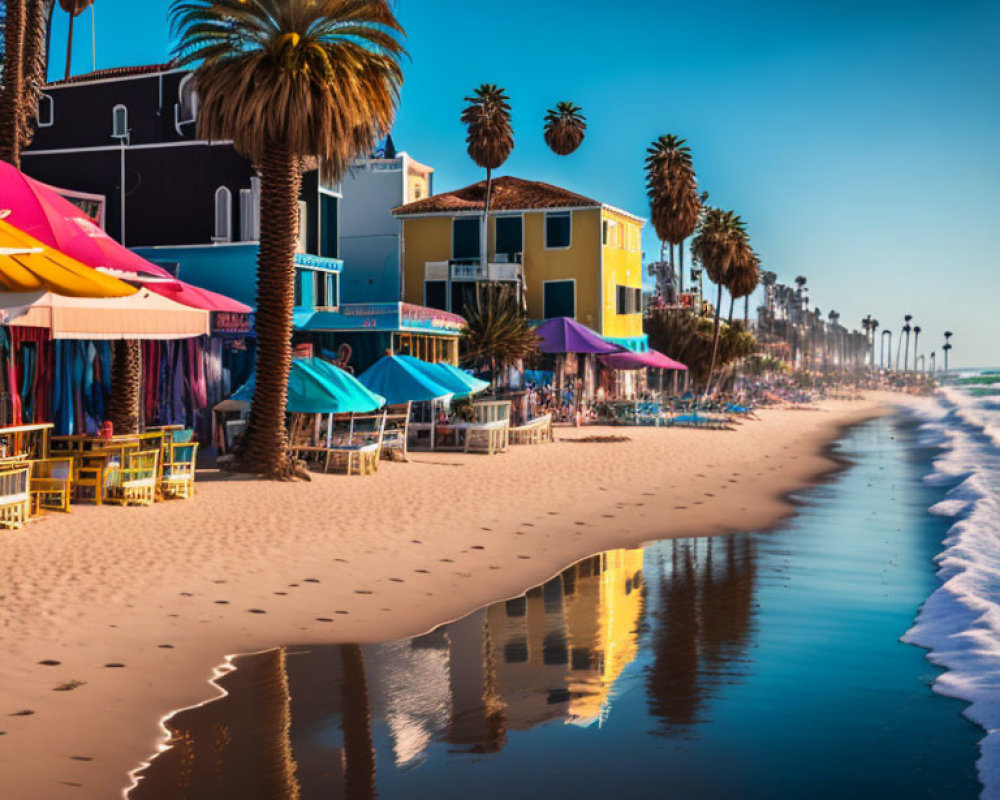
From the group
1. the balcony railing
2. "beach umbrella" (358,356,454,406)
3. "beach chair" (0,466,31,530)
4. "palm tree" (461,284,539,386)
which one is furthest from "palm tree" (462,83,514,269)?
"beach chair" (0,466,31,530)

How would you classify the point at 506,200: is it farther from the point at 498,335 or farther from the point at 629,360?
the point at 498,335

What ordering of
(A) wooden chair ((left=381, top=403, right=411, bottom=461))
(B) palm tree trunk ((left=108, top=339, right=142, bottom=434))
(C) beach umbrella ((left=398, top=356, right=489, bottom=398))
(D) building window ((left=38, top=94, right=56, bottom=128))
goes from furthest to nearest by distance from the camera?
(D) building window ((left=38, top=94, right=56, bottom=128)) → (C) beach umbrella ((left=398, top=356, right=489, bottom=398)) → (A) wooden chair ((left=381, top=403, right=411, bottom=461)) → (B) palm tree trunk ((left=108, top=339, right=142, bottom=434))

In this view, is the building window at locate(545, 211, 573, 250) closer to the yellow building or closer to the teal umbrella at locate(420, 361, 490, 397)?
the yellow building

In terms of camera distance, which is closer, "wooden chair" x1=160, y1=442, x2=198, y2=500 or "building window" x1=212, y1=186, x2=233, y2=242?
"wooden chair" x1=160, y1=442, x2=198, y2=500

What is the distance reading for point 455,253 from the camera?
48938mm

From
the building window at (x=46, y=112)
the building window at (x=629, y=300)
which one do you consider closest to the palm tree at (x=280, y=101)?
the building window at (x=46, y=112)

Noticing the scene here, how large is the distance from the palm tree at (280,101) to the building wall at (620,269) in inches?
1151

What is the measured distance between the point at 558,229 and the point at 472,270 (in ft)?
14.7

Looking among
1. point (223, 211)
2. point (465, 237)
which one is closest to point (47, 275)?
point (223, 211)

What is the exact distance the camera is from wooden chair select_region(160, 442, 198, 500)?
1677cm

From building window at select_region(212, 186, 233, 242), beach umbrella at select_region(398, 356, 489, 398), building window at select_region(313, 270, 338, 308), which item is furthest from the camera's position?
building window at select_region(313, 270, 338, 308)

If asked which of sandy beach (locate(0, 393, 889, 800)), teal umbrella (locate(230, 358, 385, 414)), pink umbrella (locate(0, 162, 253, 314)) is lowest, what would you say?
sandy beach (locate(0, 393, 889, 800))

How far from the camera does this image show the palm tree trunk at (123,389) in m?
19.0

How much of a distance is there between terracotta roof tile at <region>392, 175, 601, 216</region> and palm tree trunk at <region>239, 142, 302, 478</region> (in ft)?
95.3
